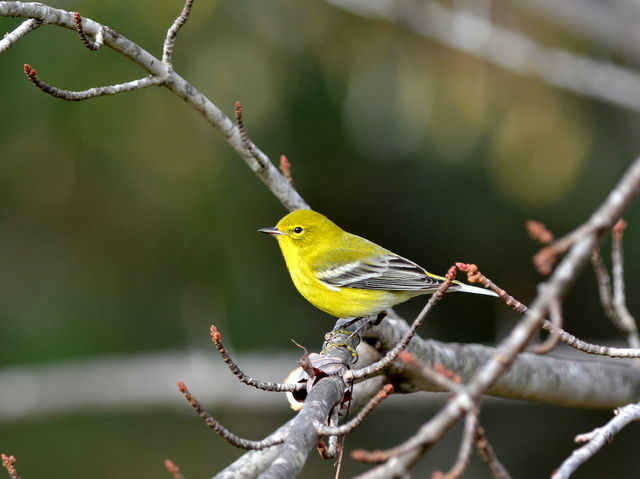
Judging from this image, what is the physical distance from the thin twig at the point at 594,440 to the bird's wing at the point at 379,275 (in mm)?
1704

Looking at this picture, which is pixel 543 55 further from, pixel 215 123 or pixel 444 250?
pixel 215 123

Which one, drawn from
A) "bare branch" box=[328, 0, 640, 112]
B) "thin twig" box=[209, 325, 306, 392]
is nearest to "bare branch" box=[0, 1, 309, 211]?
"thin twig" box=[209, 325, 306, 392]

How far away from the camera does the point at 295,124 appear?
677 centimetres

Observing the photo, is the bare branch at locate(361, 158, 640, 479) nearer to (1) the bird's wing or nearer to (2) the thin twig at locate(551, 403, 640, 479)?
(2) the thin twig at locate(551, 403, 640, 479)

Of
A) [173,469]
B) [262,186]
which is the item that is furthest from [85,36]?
[262,186]

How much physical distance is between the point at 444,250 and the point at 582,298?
124 cm

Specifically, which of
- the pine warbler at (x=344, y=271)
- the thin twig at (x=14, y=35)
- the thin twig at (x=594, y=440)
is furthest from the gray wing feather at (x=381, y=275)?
the thin twig at (x=14, y=35)

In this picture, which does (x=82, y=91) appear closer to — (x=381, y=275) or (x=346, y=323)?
(x=346, y=323)

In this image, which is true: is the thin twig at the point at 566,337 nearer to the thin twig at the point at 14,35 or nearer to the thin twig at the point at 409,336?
the thin twig at the point at 409,336

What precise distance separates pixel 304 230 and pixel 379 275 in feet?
1.61

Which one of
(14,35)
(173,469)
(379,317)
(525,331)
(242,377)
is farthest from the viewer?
(379,317)

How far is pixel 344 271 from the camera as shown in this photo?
172 inches

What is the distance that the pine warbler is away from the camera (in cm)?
407

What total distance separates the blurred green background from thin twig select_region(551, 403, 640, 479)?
4.16m
